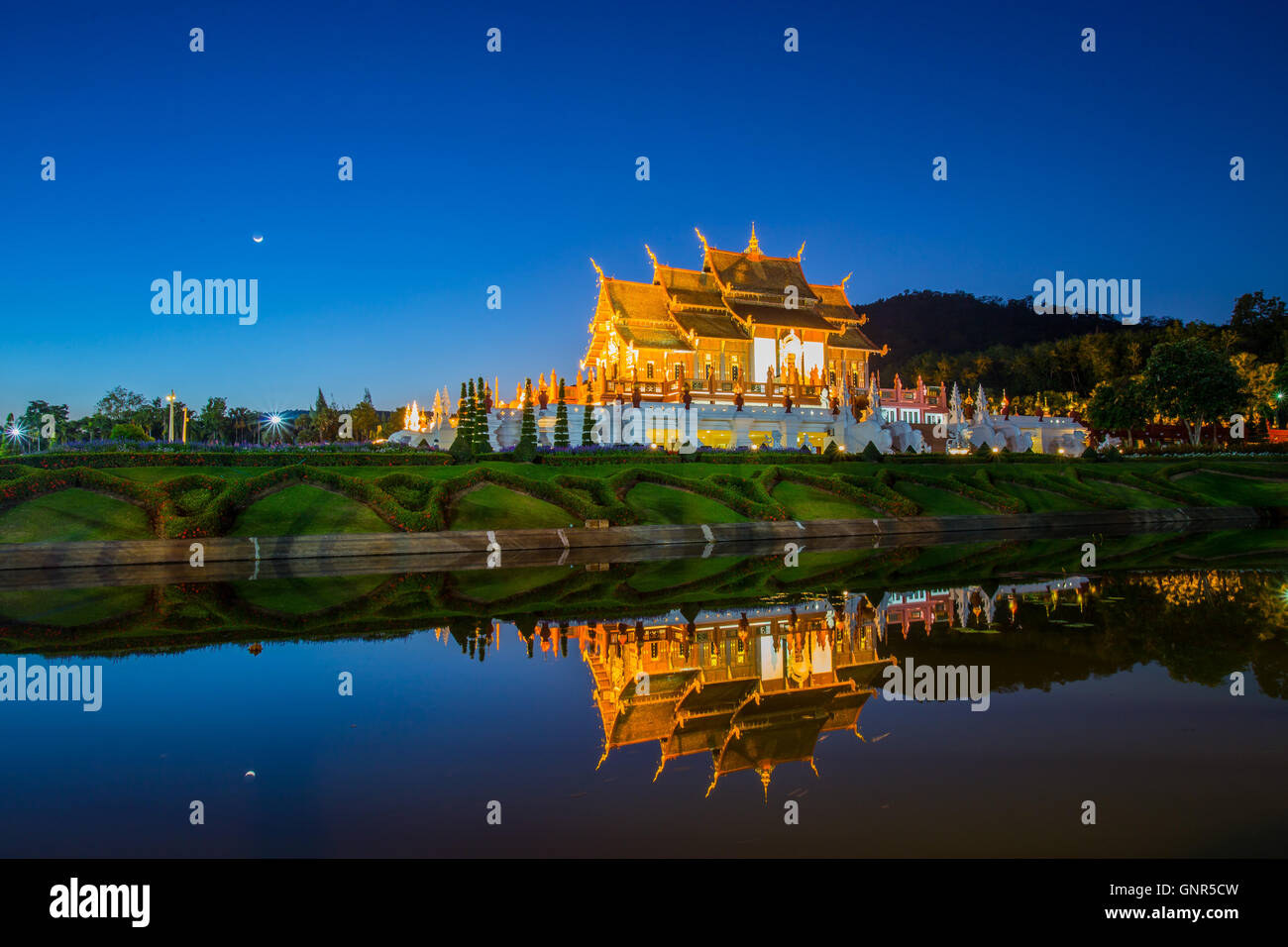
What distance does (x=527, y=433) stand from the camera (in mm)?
38250

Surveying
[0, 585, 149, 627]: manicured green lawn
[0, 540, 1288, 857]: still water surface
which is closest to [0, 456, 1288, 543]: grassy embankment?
[0, 585, 149, 627]: manicured green lawn

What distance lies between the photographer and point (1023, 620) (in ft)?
45.2

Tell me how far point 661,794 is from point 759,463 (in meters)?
32.5

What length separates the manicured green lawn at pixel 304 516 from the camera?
2522cm

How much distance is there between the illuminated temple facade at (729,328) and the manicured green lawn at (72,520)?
98.4 feet

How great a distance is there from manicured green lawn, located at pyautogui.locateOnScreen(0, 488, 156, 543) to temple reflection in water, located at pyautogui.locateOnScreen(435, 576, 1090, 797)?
15389 mm

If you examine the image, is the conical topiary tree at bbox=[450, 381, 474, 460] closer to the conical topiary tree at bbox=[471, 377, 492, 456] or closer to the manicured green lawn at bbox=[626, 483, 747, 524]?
the conical topiary tree at bbox=[471, 377, 492, 456]

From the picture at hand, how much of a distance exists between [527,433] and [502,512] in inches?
408

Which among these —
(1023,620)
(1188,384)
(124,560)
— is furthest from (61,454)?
(1188,384)

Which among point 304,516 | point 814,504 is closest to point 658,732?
point 304,516

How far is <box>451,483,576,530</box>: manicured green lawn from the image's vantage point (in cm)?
2753
